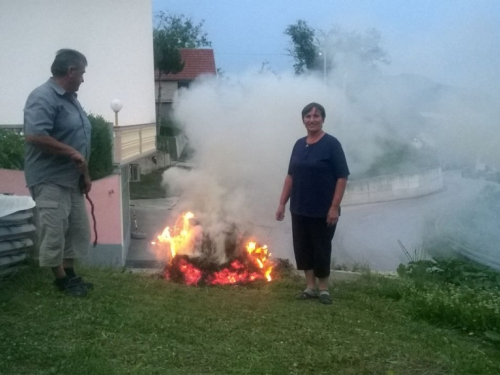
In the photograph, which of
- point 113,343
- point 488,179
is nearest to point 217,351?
point 113,343

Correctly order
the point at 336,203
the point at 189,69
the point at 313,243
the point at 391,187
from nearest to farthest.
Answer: the point at 336,203 → the point at 313,243 → the point at 391,187 → the point at 189,69

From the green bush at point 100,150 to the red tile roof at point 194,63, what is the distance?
18554 mm

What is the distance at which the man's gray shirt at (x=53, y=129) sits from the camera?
16.2ft

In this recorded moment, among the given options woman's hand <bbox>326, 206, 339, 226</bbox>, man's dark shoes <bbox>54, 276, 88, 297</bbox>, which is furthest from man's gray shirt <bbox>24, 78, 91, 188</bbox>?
woman's hand <bbox>326, 206, 339, 226</bbox>

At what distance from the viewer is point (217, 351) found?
4.17 meters

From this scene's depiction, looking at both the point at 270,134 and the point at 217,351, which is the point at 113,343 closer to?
the point at 217,351

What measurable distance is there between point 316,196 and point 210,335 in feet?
6.21

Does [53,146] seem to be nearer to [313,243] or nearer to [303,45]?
[313,243]

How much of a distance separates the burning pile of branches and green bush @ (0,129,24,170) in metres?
2.57

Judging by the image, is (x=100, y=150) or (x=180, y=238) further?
(x=100, y=150)

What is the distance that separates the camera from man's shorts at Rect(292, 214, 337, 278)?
5941 mm

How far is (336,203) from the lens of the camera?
5.79 metres

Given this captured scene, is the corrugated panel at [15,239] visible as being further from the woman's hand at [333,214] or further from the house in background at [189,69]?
the house in background at [189,69]

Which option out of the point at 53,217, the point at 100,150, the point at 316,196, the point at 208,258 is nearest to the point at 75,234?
the point at 53,217
